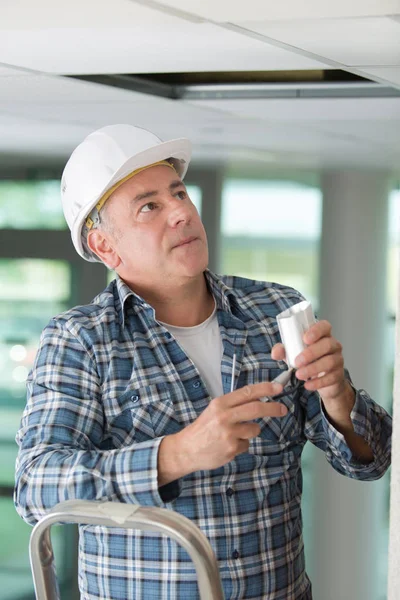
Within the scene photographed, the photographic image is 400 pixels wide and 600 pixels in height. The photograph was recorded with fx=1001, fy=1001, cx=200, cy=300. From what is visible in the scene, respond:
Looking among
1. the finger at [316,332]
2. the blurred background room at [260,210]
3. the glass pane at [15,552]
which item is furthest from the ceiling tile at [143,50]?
the glass pane at [15,552]

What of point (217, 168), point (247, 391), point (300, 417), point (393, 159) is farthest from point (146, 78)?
point (247, 391)

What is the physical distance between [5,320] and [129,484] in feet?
4.96

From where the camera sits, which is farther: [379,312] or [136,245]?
[379,312]

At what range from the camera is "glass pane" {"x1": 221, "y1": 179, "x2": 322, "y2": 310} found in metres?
2.66

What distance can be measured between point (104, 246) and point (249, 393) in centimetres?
50

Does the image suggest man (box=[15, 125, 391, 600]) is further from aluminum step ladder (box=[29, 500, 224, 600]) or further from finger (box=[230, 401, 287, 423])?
aluminum step ladder (box=[29, 500, 224, 600])

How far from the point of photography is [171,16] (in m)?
1.42

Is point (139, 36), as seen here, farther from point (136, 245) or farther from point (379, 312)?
point (379, 312)

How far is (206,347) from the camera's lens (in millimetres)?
1638

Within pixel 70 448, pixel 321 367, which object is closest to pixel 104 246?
pixel 70 448

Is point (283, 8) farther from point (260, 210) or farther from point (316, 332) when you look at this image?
point (260, 210)

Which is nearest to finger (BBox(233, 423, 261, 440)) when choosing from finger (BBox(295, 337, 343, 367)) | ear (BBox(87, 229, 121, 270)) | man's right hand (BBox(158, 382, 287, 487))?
man's right hand (BBox(158, 382, 287, 487))

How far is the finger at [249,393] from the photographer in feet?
4.27

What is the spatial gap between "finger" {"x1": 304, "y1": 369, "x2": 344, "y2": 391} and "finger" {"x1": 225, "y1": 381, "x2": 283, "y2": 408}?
0.37 feet
